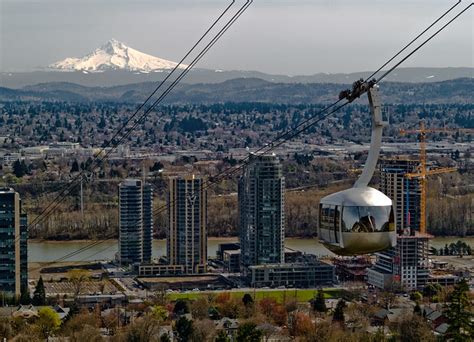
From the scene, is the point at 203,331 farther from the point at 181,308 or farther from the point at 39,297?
A: the point at 39,297

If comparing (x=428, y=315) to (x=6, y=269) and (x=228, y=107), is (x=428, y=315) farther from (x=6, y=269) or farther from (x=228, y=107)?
(x=228, y=107)

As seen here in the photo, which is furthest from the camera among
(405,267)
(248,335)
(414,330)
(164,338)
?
(405,267)

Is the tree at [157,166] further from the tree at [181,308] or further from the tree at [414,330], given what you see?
the tree at [414,330]

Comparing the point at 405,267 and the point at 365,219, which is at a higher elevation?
the point at 365,219

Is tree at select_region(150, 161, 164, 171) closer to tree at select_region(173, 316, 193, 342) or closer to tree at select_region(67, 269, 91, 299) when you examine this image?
tree at select_region(67, 269, 91, 299)

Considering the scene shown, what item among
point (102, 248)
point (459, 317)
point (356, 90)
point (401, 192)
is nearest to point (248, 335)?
point (459, 317)

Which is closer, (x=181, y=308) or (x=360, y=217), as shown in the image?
(x=360, y=217)

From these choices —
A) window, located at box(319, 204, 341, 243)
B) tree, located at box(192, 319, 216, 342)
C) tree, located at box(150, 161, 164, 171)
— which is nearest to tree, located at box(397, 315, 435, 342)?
tree, located at box(192, 319, 216, 342)
